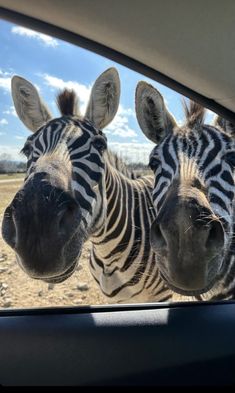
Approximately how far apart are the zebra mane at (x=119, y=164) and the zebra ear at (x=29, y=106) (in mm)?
438

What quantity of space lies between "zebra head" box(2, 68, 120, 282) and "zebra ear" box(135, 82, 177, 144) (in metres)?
0.13

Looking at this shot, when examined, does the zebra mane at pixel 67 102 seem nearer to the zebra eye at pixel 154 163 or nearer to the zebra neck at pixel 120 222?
the zebra eye at pixel 154 163

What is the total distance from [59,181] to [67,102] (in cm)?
48

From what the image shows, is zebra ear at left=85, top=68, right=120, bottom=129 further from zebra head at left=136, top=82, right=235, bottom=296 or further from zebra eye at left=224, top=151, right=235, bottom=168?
zebra eye at left=224, top=151, right=235, bottom=168

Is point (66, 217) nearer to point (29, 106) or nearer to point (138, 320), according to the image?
point (138, 320)

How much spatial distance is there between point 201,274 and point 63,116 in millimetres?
1092

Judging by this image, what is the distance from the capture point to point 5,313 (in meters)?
1.89

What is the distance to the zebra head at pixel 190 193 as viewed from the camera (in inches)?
69.6

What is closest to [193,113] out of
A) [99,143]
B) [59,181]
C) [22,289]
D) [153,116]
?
[153,116]

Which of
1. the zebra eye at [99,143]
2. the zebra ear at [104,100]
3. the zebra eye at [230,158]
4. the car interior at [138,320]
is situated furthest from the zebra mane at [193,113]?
the zebra eye at [99,143]

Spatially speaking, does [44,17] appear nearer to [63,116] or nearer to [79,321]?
[63,116]

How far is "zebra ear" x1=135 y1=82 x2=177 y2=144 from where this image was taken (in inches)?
87.5

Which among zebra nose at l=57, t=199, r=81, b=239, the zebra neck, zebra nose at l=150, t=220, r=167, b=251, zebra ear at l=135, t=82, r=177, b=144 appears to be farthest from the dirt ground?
the zebra neck

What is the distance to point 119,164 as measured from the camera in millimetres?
2902
